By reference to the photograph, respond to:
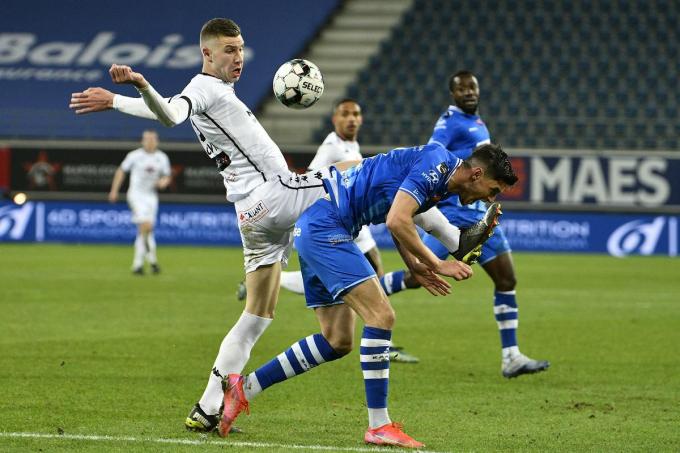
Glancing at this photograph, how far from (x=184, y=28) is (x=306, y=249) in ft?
93.0

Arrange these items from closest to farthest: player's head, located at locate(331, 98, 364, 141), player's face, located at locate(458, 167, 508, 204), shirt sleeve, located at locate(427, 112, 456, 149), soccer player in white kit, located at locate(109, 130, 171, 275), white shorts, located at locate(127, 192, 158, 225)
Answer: player's face, located at locate(458, 167, 508, 204) → shirt sleeve, located at locate(427, 112, 456, 149) → player's head, located at locate(331, 98, 364, 141) → white shorts, located at locate(127, 192, 158, 225) → soccer player in white kit, located at locate(109, 130, 171, 275)

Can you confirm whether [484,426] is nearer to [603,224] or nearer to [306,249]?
[306,249]

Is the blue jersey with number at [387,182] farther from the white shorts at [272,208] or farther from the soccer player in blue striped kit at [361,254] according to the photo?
the white shorts at [272,208]

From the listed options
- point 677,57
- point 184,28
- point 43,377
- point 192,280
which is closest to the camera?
point 43,377

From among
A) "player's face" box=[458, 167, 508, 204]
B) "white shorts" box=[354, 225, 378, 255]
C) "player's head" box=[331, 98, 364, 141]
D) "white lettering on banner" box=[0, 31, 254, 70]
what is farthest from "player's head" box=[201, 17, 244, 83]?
"white lettering on banner" box=[0, 31, 254, 70]

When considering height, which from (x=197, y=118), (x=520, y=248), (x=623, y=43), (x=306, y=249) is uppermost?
(x=623, y=43)

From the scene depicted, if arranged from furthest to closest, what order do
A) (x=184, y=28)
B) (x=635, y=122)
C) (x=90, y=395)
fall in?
(x=184, y=28) → (x=635, y=122) → (x=90, y=395)

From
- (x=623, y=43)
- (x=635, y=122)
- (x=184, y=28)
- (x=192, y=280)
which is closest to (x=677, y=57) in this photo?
(x=623, y=43)

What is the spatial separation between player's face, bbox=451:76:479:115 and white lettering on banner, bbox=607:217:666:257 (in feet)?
50.3

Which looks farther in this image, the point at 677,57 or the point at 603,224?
the point at 677,57

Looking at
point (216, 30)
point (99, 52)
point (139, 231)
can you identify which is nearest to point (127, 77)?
point (216, 30)

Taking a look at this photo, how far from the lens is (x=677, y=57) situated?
98.4 feet

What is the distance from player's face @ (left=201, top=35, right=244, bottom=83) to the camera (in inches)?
252

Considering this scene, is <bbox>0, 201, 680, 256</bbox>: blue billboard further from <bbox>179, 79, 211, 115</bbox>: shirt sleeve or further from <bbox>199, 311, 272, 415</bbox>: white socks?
<bbox>179, 79, 211, 115</bbox>: shirt sleeve
